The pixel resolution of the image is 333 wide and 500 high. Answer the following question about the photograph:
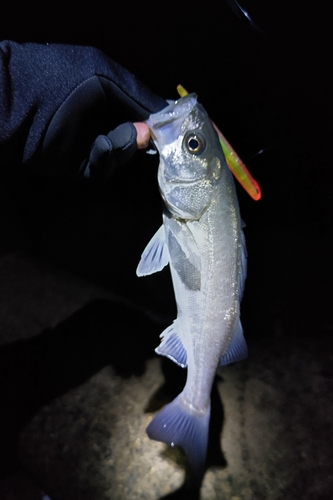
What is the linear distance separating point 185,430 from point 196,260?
0.84 metres

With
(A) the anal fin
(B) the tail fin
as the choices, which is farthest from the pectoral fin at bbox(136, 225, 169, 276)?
(B) the tail fin

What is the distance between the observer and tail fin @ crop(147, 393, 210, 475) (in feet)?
5.15

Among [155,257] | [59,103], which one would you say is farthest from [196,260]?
[59,103]

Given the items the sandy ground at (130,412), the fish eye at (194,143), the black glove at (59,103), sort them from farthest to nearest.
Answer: the sandy ground at (130,412) → the black glove at (59,103) → the fish eye at (194,143)

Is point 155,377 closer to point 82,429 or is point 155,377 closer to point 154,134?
point 82,429

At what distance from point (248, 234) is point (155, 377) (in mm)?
1532

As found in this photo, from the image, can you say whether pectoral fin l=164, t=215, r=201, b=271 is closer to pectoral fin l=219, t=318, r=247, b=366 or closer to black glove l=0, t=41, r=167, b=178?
pectoral fin l=219, t=318, r=247, b=366

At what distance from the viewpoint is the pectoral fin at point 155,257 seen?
1.58m

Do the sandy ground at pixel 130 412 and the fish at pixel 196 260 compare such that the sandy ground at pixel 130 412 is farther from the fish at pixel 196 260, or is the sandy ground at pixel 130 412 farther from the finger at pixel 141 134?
the finger at pixel 141 134

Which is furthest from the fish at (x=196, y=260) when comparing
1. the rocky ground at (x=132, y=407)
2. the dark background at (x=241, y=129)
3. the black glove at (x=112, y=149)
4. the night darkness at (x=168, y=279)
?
the dark background at (x=241, y=129)

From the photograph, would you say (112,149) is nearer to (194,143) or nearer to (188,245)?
(194,143)

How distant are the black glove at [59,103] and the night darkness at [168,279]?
855 mm

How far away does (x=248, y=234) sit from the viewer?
304cm

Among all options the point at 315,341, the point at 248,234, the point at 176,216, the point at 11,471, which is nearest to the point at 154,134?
the point at 176,216
